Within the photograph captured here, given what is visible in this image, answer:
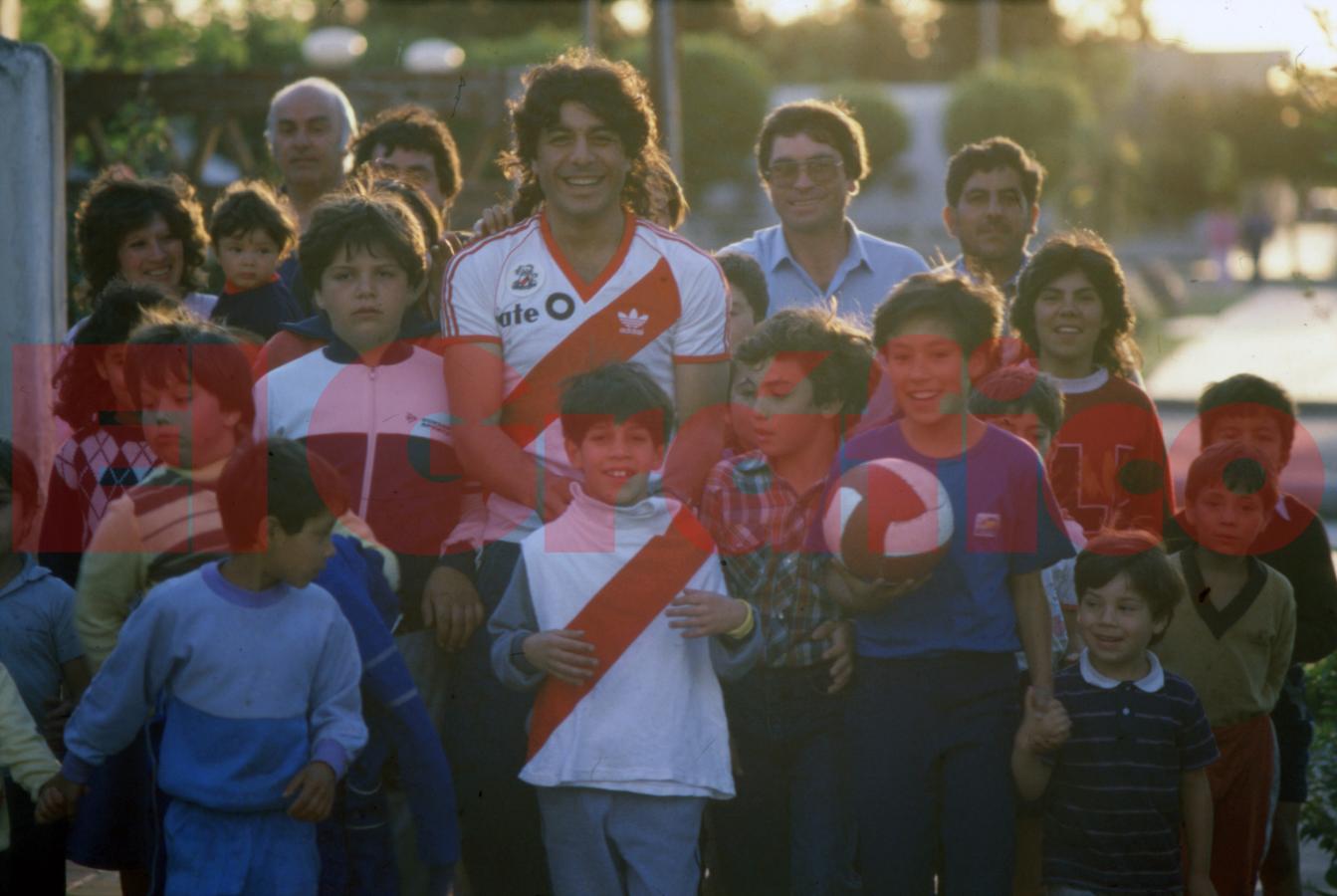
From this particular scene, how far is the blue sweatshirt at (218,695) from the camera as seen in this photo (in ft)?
12.6

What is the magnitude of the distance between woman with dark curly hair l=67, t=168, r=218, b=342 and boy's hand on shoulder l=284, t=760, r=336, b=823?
2291mm

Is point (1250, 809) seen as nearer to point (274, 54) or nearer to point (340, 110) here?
point (340, 110)

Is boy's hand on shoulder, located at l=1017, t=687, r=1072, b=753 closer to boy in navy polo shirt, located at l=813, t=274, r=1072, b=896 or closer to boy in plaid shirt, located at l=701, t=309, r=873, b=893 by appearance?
boy in navy polo shirt, located at l=813, t=274, r=1072, b=896

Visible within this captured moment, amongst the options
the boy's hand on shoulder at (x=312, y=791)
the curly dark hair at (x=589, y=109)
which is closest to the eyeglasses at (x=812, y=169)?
the curly dark hair at (x=589, y=109)

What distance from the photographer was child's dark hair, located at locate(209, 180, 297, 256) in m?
5.91

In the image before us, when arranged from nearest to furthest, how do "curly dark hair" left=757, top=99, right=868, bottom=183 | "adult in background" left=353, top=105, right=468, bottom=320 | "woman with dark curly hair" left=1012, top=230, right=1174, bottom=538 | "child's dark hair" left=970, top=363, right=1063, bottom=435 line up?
"child's dark hair" left=970, top=363, right=1063, bottom=435
"woman with dark curly hair" left=1012, top=230, right=1174, bottom=538
"curly dark hair" left=757, top=99, right=868, bottom=183
"adult in background" left=353, top=105, right=468, bottom=320

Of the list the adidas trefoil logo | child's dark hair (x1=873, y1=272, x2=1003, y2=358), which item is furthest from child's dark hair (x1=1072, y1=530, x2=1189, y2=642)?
the adidas trefoil logo

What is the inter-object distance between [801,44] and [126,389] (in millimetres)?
61861

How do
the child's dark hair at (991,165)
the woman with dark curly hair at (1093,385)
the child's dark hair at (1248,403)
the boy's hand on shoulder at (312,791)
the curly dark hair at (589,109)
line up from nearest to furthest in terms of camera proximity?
the boy's hand on shoulder at (312,791), the curly dark hair at (589,109), the woman with dark curly hair at (1093,385), the child's dark hair at (1248,403), the child's dark hair at (991,165)

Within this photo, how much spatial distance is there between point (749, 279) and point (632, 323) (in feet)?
3.74

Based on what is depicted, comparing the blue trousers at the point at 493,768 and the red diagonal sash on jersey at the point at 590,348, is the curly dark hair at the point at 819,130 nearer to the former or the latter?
the red diagonal sash on jersey at the point at 590,348

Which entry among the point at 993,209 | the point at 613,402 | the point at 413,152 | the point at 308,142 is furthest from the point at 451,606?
A: the point at 993,209

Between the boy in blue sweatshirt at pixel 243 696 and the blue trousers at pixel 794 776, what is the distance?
3.68 ft

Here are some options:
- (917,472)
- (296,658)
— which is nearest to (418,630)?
(296,658)
